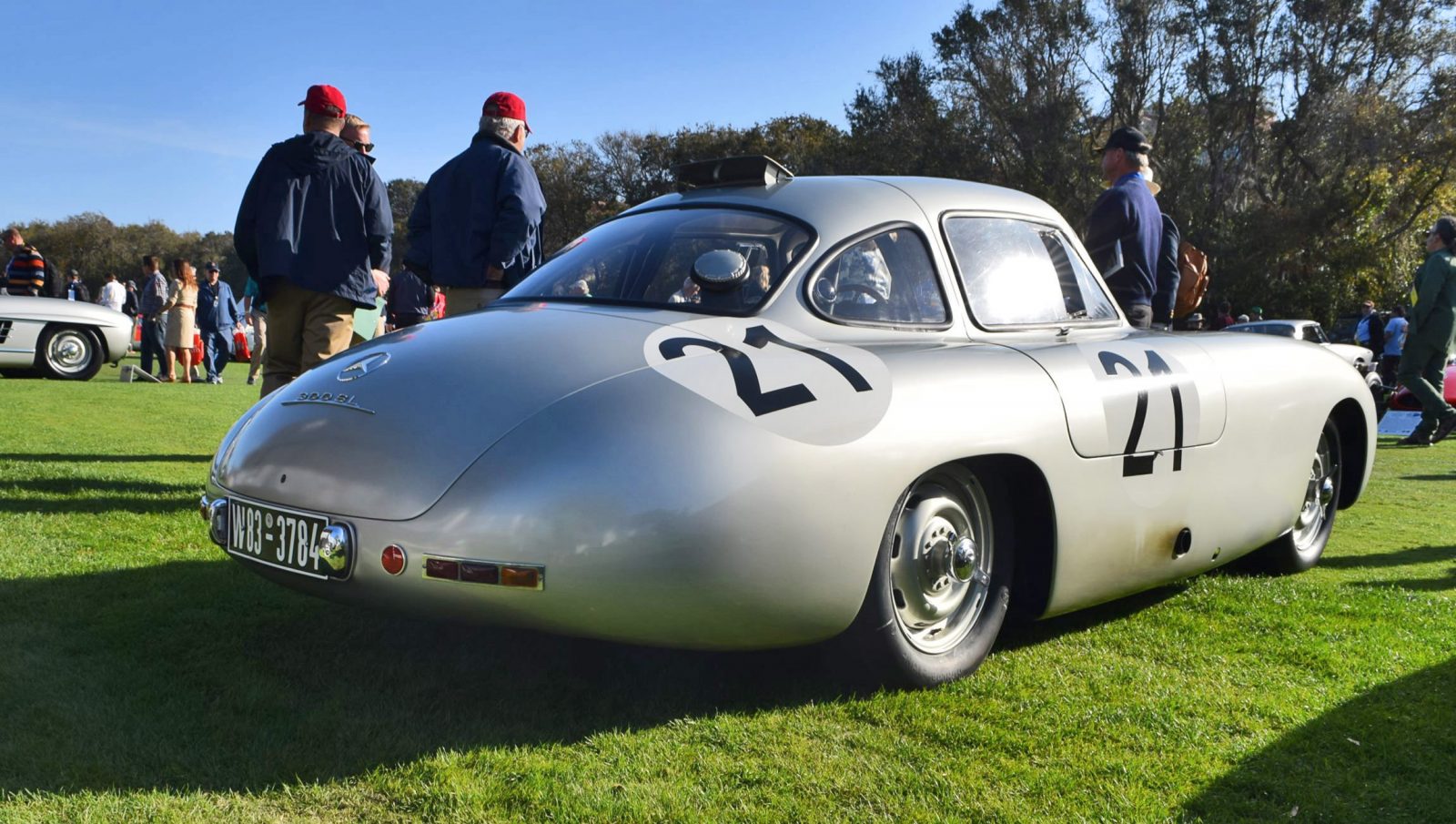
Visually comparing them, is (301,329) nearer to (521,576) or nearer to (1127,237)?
(521,576)

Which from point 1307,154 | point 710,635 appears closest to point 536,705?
point 710,635

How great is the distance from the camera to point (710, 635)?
2.61m

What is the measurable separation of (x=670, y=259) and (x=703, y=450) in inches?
41.8

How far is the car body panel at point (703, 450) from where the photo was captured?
250 cm

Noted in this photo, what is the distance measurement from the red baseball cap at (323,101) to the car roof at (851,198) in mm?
2463

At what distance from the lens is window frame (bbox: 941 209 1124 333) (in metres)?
3.63

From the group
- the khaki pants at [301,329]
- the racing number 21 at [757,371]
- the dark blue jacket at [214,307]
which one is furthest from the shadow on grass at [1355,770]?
the dark blue jacket at [214,307]

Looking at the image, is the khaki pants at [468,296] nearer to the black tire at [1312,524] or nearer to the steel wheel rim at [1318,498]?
the black tire at [1312,524]

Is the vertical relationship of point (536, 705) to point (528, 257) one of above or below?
below

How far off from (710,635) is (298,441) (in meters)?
1.11

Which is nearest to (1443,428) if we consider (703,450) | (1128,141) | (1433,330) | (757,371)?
(1433,330)

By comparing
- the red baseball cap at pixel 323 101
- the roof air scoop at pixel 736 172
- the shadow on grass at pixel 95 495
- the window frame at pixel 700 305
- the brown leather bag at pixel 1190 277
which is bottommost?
the shadow on grass at pixel 95 495

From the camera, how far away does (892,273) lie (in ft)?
11.4

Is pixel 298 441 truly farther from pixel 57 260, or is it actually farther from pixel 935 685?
pixel 57 260
